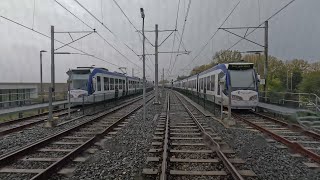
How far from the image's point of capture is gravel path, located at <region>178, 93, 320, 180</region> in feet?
20.7

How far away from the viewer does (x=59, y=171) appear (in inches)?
257

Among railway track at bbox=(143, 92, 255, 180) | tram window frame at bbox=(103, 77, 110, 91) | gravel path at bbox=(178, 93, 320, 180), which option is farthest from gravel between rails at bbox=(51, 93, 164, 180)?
tram window frame at bbox=(103, 77, 110, 91)

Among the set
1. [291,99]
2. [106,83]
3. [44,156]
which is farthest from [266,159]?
[106,83]

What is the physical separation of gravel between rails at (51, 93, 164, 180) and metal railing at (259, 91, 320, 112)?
9981 millimetres

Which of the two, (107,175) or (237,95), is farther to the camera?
(237,95)

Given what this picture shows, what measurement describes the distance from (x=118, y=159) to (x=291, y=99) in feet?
53.1

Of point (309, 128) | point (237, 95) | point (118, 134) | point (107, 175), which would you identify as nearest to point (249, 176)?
point (107, 175)

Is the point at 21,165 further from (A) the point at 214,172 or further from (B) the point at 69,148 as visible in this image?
(A) the point at 214,172

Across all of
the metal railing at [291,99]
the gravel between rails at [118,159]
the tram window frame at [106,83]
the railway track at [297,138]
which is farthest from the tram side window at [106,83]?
the gravel between rails at [118,159]

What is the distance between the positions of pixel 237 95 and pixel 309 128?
5.15 m

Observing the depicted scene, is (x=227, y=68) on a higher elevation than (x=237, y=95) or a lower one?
higher

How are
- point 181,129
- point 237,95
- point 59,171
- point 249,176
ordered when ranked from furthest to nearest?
1. point 237,95
2. point 181,129
3. point 59,171
4. point 249,176

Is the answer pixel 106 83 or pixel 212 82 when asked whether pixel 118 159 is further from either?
pixel 106 83

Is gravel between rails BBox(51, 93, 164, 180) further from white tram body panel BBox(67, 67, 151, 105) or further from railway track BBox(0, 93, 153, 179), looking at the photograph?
white tram body panel BBox(67, 67, 151, 105)
